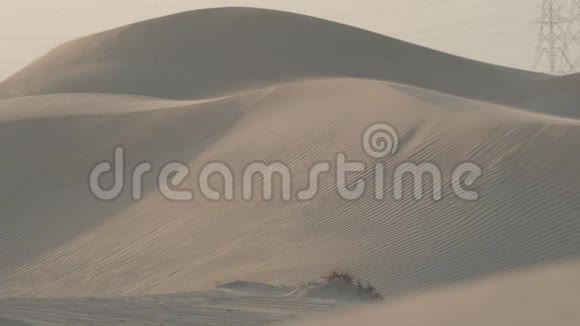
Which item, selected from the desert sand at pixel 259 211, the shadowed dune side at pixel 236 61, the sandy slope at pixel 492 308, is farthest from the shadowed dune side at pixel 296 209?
the sandy slope at pixel 492 308

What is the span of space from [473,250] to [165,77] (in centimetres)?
2635

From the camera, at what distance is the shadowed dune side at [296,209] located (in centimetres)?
2158

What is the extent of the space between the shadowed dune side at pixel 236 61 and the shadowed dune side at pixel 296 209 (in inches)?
506

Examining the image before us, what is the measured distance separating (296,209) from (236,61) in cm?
2393

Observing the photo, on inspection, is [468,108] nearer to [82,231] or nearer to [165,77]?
[82,231]

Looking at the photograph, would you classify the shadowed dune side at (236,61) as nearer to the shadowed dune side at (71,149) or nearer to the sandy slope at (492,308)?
the shadowed dune side at (71,149)

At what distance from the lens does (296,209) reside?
79.9ft

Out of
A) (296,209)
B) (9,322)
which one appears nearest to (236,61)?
(296,209)

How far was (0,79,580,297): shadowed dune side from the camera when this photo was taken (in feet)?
70.8

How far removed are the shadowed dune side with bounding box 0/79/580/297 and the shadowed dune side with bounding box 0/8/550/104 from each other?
12.9 m

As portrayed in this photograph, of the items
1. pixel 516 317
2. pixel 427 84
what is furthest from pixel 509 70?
pixel 516 317

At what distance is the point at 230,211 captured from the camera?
82.7 ft

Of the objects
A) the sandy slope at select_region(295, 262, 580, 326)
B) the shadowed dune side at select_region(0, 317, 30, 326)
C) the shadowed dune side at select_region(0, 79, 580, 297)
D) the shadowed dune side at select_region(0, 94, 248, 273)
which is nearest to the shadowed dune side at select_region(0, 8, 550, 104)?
the shadowed dune side at select_region(0, 94, 248, 273)

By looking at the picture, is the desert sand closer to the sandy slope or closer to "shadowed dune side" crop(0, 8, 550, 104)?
"shadowed dune side" crop(0, 8, 550, 104)
